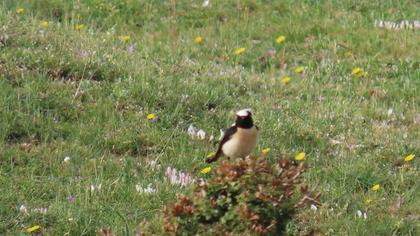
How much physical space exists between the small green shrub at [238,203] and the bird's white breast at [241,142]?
173 centimetres

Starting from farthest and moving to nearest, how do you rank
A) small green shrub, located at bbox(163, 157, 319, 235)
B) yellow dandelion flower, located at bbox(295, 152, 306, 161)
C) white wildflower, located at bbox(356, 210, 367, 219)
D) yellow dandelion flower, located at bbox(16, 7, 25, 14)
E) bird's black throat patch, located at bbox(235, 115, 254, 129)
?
yellow dandelion flower, located at bbox(16, 7, 25, 14) → yellow dandelion flower, located at bbox(295, 152, 306, 161) → white wildflower, located at bbox(356, 210, 367, 219) → bird's black throat patch, located at bbox(235, 115, 254, 129) → small green shrub, located at bbox(163, 157, 319, 235)

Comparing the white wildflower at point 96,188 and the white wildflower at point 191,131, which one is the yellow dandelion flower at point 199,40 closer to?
the white wildflower at point 191,131

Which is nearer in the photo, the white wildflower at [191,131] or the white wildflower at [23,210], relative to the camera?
the white wildflower at [23,210]

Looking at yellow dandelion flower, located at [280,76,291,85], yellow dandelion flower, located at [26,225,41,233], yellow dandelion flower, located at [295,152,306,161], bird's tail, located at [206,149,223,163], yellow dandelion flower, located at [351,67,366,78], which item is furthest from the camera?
yellow dandelion flower, located at [351,67,366,78]

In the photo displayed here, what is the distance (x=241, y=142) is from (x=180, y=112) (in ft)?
5.88

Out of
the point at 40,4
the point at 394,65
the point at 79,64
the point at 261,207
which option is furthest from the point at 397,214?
the point at 40,4

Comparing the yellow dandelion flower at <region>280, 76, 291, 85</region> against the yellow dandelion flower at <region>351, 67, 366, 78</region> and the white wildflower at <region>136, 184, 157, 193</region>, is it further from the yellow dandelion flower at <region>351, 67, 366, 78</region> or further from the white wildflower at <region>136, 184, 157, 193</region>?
the white wildflower at <region>136, 184, 157, 193</region>

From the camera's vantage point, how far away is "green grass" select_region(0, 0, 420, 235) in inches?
253

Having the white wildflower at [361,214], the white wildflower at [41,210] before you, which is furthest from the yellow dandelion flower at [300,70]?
the white wildflower at [41,210]

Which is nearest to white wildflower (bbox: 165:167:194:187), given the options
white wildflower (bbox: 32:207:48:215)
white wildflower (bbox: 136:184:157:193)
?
white wildflower (bbox: 136:184:157:193)

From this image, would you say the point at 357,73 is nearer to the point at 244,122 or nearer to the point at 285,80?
the point at 285,80

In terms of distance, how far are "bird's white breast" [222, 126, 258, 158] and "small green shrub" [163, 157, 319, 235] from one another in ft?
5.69

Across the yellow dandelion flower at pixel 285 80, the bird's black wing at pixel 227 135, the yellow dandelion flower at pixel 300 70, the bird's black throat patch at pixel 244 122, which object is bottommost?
the yellow dandelion flower at pixel 300 70

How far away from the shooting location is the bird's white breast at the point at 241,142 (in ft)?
20.9
